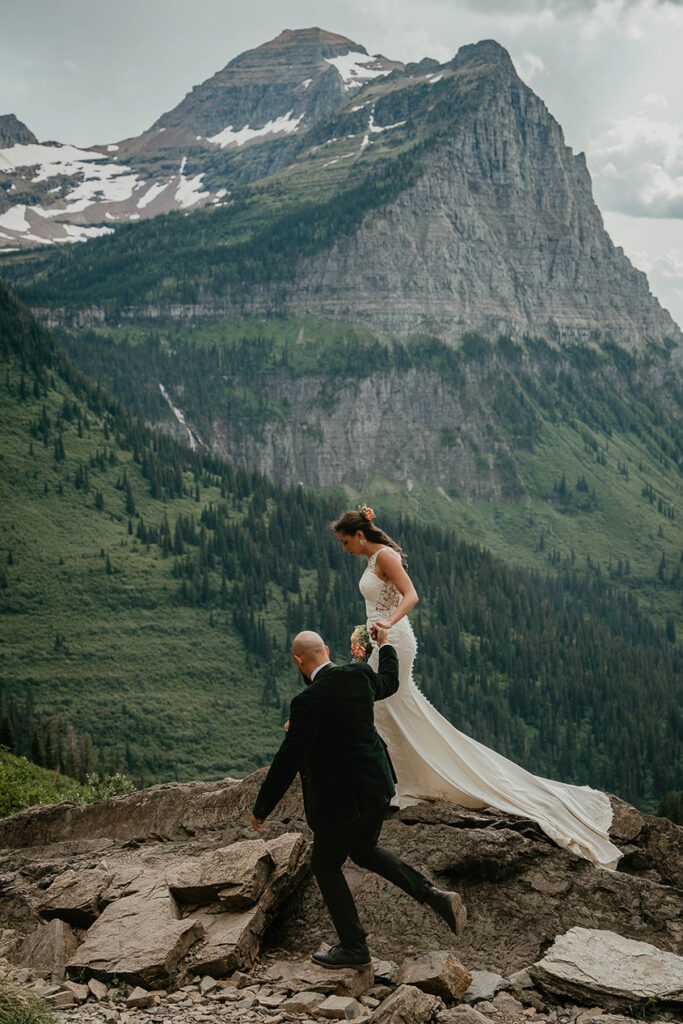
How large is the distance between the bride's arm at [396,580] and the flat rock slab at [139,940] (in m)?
5.18

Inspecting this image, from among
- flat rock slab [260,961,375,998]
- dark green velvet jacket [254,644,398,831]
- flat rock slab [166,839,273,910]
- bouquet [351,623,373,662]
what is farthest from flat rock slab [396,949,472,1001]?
bouquet [351,623,373,662]

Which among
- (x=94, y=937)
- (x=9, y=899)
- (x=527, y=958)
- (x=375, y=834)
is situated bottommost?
(x=9, y=899)

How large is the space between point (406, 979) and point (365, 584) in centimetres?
609

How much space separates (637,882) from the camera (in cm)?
1488

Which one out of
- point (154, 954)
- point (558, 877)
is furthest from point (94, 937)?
point (558, 877)

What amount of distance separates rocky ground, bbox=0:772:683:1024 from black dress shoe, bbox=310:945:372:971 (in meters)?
0.15

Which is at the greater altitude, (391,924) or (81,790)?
(391,924)

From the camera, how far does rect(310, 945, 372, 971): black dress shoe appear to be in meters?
12.6

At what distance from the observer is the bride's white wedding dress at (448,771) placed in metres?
15.9

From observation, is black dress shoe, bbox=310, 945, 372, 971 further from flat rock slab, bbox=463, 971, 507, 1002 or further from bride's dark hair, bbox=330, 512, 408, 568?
bride's dark hair, bbox=330, 512, 408, 568

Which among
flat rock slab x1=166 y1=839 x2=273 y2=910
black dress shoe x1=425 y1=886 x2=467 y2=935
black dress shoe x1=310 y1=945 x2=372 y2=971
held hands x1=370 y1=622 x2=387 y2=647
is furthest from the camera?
held hands x1=370 y1=622 x2=387 y2=647

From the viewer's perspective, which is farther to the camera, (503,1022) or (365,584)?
(365,584)

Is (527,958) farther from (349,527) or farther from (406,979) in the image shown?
(349,527)

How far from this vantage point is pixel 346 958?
1262cm
